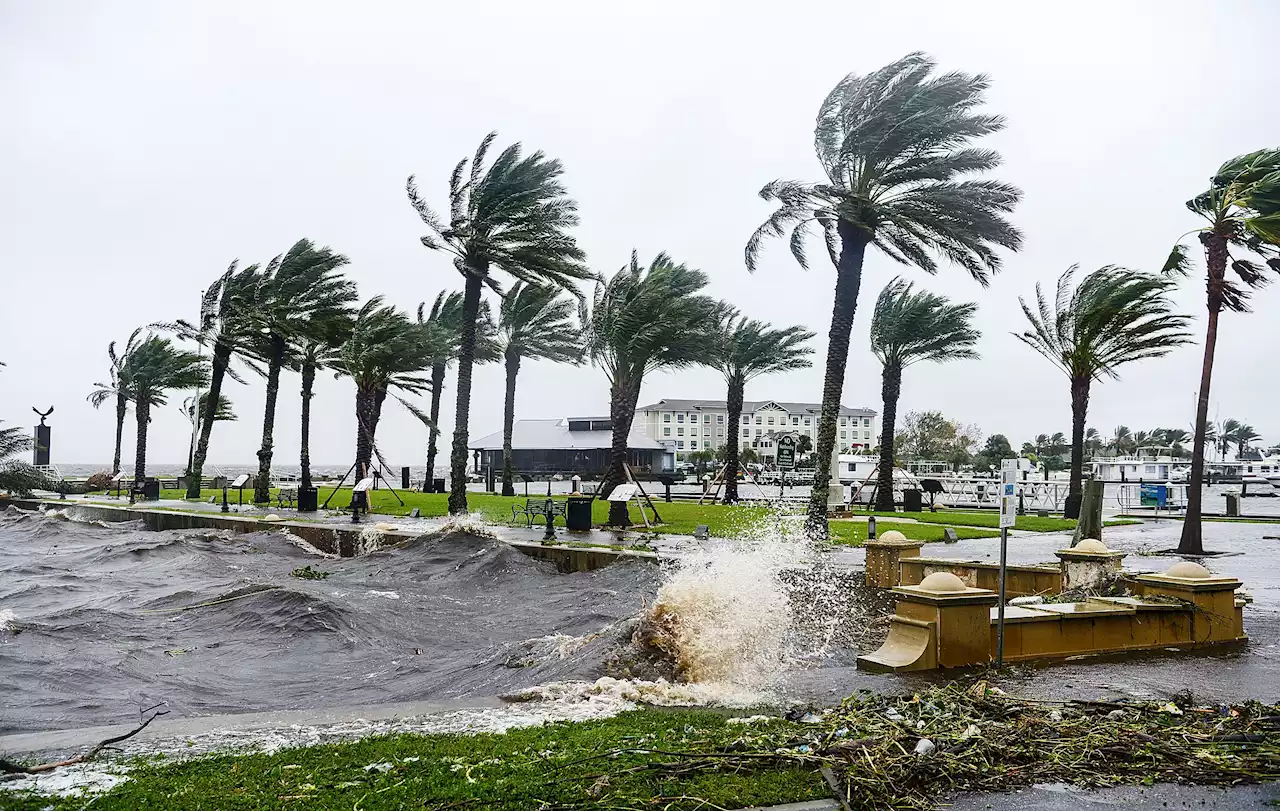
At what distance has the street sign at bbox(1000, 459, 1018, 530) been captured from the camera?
7.51 m

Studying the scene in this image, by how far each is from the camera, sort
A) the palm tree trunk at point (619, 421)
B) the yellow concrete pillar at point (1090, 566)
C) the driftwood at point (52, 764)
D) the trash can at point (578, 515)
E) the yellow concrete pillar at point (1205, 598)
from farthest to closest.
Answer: the palm tree trunk at point (619, 421) → the trash can at point (578, 515) → the yellow concrete pillar at point (1090, 566) → the yellow concrete pillar at point (1205, 598) → the driftwood at point (52, 764)

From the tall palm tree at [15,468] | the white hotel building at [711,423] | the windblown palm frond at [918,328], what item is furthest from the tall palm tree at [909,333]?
the white hotel building at [711,423]

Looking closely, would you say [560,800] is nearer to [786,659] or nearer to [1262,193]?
[786,659]

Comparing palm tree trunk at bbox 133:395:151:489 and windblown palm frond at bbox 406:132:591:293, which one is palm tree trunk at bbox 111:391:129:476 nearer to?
palm tree trunk at bbox 133:395:151:489

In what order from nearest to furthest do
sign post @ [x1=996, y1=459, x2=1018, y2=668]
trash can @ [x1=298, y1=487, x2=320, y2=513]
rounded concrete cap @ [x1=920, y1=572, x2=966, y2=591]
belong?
sign post @ [x1=996, y1=459, x2=1018, y2=668]
rounded concrete cap @ [x1=920, y1=572, x2=966, y2=591]
trash can @ [x1=298, y1=487, x2=320, y2=513]

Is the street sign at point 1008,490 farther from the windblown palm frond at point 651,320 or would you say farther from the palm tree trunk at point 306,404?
the palm tree trunk at point 306,404

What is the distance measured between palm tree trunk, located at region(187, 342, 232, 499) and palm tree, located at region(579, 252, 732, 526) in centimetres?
1634

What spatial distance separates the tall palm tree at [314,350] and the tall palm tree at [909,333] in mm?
22710

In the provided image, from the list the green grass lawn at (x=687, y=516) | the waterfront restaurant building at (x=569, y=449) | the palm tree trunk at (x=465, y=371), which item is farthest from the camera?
the waterfront restaurant building at (x=569, y=449)

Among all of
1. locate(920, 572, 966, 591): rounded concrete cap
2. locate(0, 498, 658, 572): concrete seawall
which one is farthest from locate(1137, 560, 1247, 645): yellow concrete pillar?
locate(0, 498, 658, 572): concrete seawall

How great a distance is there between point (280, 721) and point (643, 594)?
8116 millimetres

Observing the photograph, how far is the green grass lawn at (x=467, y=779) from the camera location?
435 cm

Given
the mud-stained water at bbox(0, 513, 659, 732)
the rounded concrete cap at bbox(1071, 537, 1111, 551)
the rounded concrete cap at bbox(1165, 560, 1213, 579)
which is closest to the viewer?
the rounded concrete cap at bbox(1165, 560, 1213, 579)

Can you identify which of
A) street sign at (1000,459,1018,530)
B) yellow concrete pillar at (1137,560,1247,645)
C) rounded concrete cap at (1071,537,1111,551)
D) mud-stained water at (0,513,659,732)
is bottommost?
mud-stained water at (0,513,659,732)
